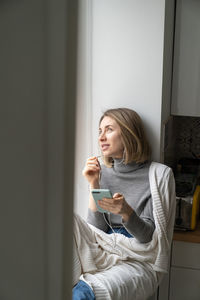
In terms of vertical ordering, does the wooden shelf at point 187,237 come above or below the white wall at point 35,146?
below

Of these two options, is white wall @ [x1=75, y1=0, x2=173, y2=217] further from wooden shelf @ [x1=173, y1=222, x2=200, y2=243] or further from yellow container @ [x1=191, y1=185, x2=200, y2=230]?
wooden shelf @ [x1=173, y1=222, x2=200, y2=243]

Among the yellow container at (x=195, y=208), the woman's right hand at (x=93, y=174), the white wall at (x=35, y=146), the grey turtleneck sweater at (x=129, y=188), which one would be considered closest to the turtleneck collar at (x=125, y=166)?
the grey turtleneck sweater at (x=129, y=188)

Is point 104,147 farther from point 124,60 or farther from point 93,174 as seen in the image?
point 124,60

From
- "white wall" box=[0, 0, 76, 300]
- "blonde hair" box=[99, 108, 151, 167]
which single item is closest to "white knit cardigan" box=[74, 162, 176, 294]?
"blonde hair" box=[99, 108, 151, 167]

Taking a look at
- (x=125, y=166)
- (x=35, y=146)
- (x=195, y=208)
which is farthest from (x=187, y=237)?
(x=35, y=146)

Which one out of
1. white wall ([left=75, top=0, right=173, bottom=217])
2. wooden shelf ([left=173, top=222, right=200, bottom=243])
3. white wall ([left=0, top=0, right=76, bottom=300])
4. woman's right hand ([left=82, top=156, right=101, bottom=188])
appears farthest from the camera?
wooden shelf ([left=173, top=222, right=200, bottom=243])

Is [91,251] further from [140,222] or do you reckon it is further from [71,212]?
[71,212]

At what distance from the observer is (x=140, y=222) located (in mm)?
1838

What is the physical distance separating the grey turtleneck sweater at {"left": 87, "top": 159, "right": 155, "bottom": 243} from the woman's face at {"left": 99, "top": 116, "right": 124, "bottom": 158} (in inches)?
2.4

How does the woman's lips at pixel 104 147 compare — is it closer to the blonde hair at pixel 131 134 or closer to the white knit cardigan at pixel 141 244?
the blonde hair at pixel 131 134

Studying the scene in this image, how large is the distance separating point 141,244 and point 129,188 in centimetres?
28

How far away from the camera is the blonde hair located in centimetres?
200

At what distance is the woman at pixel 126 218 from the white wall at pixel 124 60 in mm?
124

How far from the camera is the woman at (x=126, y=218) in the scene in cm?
182
